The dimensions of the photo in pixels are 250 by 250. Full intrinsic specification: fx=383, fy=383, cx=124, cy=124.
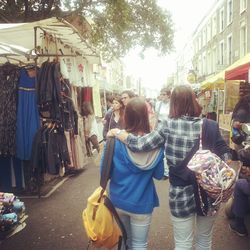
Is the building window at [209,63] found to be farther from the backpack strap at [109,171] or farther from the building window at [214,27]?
the backpack strap at [109,171]

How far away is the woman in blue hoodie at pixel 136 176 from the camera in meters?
3.13

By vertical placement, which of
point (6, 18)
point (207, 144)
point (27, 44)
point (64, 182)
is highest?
point (6, 18)

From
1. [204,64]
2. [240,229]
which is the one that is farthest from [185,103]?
[204,64]

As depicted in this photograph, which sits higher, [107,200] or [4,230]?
[107,200]

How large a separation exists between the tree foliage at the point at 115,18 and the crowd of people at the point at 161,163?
11178mm

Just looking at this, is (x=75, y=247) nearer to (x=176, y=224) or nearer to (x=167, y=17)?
(x=176, y=224)

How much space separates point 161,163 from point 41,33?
4225mm

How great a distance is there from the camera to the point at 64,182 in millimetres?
7742

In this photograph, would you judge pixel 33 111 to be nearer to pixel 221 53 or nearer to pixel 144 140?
pixel 144 140

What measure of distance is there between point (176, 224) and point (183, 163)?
20.4 inches

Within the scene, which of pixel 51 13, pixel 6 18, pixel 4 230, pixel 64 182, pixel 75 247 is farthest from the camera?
pixel 51 13

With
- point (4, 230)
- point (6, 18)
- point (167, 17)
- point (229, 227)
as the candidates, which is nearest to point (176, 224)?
point (4, 230)

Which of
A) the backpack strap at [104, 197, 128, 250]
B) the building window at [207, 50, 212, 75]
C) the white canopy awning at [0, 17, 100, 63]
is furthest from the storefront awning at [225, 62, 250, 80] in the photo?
the building window at [207, 50, 212, 75]

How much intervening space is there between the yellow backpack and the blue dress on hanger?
320 cm
